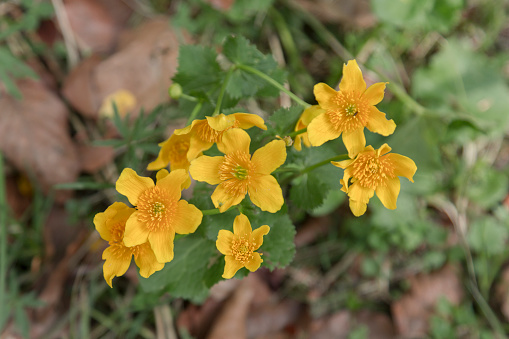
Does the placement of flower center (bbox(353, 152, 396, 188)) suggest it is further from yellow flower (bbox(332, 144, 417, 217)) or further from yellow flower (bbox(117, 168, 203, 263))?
yellow flower (bbox(117, 168, 203, 263))

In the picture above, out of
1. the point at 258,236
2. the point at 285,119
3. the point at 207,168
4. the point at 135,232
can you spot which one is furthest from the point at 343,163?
the point at 135,232

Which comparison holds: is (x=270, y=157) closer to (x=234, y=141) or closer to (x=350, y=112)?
(x=234, y=141)

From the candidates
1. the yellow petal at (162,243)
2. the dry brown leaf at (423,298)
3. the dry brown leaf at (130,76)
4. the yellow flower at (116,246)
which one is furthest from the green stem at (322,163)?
the dry brown leaf at (423,298)

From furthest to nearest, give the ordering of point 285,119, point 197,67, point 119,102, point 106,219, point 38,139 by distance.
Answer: point 119,102 < point 38,139 < point 197,67 < point 285,119 < point 106,219

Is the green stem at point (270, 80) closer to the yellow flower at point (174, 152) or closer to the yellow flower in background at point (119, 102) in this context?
the yellow flower at point (174, 152)

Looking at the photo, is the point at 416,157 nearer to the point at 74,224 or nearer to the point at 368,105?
the point at 368,105

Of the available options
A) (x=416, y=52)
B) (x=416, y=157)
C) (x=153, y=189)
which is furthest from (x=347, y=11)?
(x=153, y=189)
